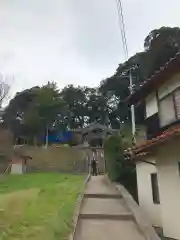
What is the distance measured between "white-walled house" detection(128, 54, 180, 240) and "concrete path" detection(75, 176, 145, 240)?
3.43 feet

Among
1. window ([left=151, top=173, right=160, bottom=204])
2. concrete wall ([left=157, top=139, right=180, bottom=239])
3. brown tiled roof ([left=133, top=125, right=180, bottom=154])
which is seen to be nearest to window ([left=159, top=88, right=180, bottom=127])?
concrete wall ([left=157, top=139, right=180, bottom=239])

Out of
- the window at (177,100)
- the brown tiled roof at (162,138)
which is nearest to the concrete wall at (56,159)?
the window at (177,100)

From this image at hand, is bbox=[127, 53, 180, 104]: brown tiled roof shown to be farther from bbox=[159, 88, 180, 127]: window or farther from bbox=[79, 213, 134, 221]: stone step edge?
bbox=[79, 213, 134, 221]: stone step edge

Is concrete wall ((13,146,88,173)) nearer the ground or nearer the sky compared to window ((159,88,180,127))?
nearer the sky

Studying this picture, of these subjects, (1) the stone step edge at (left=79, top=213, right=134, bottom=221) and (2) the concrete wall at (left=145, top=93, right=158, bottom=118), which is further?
(2) the concrete wall at (left=145, top=93, right=158, bottom=118)

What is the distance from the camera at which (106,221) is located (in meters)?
9.16

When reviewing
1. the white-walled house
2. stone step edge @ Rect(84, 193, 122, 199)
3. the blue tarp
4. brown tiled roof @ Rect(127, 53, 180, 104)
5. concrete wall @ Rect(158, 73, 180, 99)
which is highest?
the blue tarp

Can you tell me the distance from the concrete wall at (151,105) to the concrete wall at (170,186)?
73.5 inches

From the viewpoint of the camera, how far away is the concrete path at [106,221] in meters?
7.51

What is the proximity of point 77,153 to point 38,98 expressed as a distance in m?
9.31

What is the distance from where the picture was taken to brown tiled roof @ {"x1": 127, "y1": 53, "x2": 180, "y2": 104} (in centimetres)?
888

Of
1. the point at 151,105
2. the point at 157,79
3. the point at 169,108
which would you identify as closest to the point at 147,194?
the point at 151,105

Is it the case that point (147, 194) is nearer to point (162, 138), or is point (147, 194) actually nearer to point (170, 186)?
point (170, 186)

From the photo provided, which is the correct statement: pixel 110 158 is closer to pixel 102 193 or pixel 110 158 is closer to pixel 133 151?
pixel 102 193
